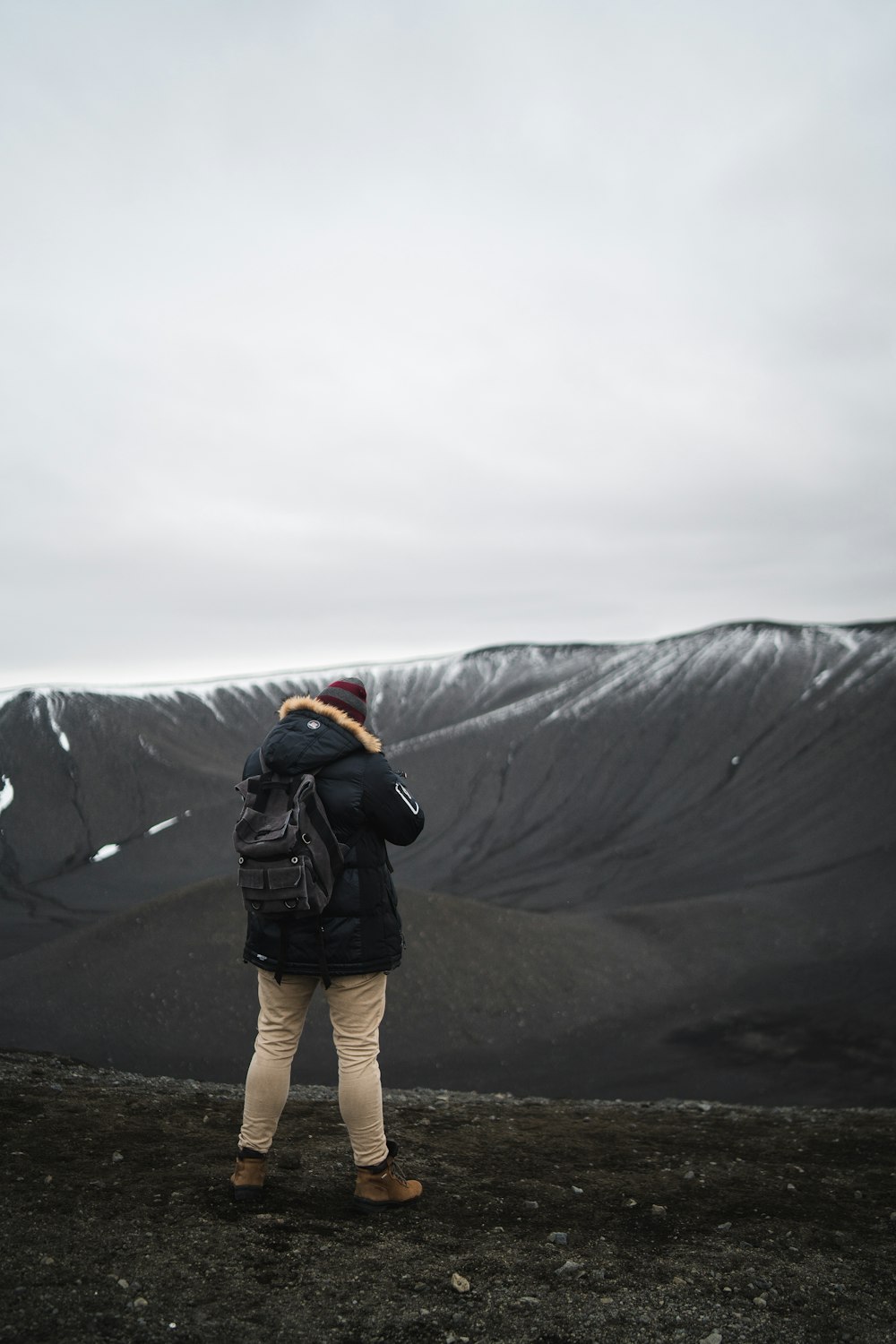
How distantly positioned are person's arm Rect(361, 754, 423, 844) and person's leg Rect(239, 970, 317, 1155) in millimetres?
654

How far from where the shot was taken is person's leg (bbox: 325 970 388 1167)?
3707 mm

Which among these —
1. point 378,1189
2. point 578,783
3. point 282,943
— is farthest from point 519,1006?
point 578,783

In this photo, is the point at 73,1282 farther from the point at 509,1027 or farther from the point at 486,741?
the point at 486,741

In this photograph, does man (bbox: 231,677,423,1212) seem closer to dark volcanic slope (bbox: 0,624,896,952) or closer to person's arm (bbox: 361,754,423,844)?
person's arm (bbox: 361,754,423,844)

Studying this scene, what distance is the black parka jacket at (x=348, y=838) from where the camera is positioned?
12.0ft

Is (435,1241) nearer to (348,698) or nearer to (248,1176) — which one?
(248,1176)

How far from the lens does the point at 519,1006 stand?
16.3 metres

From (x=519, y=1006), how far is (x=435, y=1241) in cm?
1316

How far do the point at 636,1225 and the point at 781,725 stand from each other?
146ft

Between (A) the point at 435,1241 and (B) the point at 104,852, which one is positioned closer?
(A) the point at 435,1241

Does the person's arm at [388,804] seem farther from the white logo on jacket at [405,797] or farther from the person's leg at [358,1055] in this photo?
the person's leg at [358,1055]

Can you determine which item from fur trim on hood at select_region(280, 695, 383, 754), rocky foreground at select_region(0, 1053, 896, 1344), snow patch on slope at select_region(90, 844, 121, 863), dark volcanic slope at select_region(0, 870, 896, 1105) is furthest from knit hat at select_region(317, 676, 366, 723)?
snow patch on slope at select_region(90, 844, 121, 863)

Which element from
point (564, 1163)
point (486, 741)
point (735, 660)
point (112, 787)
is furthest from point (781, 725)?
point (564, 1163)

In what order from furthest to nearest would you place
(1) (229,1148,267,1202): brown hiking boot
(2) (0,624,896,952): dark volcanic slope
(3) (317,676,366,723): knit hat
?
(2) (0,624,896,952): dark volcanic slope
(3) (317,676,366,723): knit hat
(1) (229,1148,267,1202): brown hiking boot
